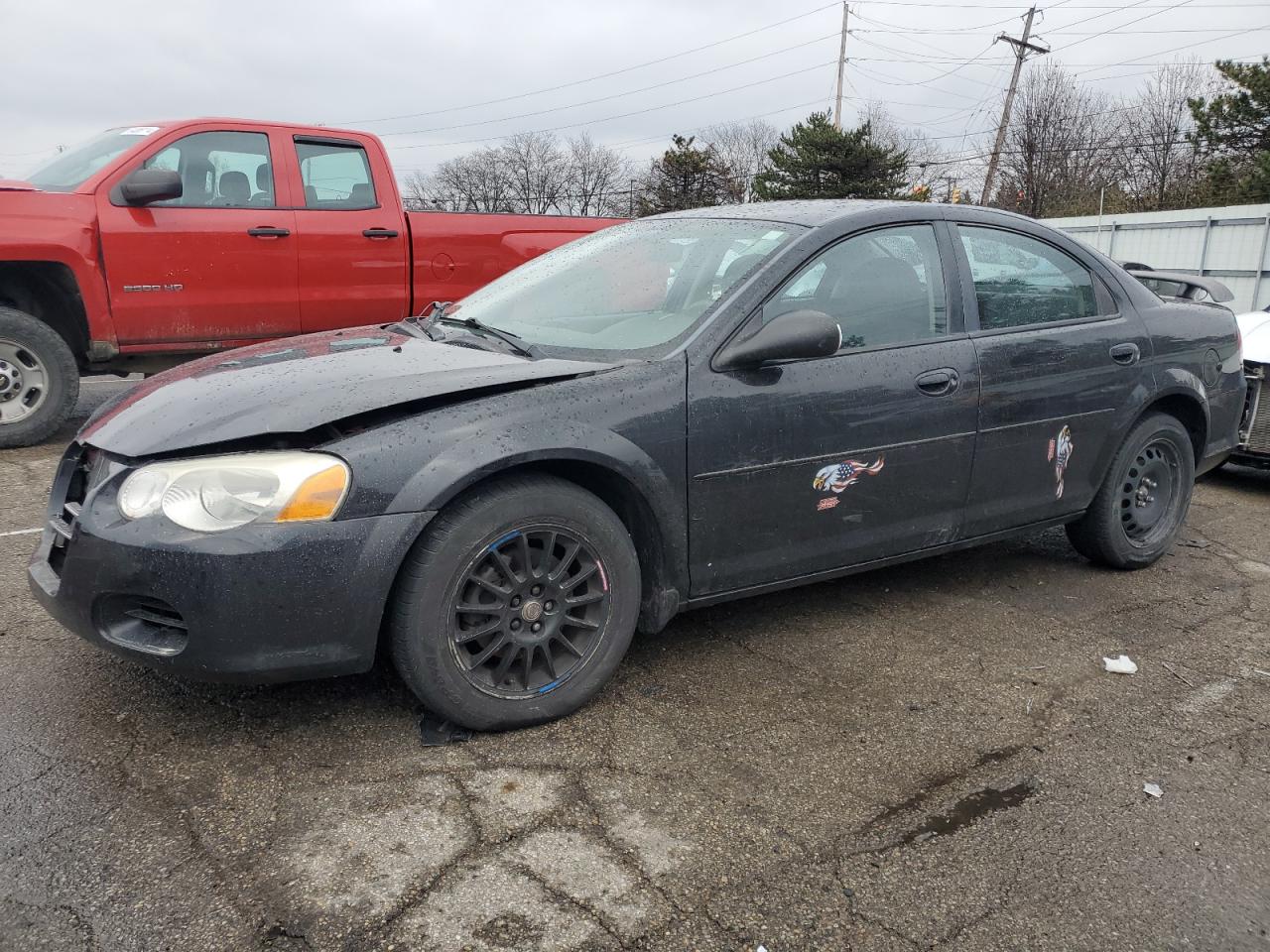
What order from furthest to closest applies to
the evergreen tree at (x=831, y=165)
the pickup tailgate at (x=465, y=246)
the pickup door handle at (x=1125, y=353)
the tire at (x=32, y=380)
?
the evergreen tree at (x=831, y=165), the pickup tailgate at (x=465, y=246), the tire at (x=32, y=380), the pickup door handle at (x=1125, y=353)

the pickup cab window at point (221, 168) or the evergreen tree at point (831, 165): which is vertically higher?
the evergreen tree at point (831, 165)

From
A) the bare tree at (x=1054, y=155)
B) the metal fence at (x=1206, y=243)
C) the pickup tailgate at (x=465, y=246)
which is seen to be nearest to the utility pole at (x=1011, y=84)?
the bare tree at (x=1054, y=155)

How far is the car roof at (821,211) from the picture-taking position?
3543mm

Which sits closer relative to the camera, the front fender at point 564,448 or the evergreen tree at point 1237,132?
the front fender at point 564,448

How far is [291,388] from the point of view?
2.77 meters

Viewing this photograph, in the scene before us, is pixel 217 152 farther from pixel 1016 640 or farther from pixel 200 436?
pixel 1016 640

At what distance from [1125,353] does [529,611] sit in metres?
2.84

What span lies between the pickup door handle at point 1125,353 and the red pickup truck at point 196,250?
4.65 m

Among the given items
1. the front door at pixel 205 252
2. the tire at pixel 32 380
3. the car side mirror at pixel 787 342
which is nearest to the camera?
the car side mirror at pixel 787 342

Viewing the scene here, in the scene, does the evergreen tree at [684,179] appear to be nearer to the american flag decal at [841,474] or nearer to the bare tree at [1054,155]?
the bare tree at [1054,155]

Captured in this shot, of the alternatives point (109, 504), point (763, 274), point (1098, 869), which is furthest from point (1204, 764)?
point (109, 504)

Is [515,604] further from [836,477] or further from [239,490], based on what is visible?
[836,477]

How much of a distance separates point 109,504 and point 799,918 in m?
Result: 1.98

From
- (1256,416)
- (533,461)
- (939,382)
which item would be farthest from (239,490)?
(1256,416)
